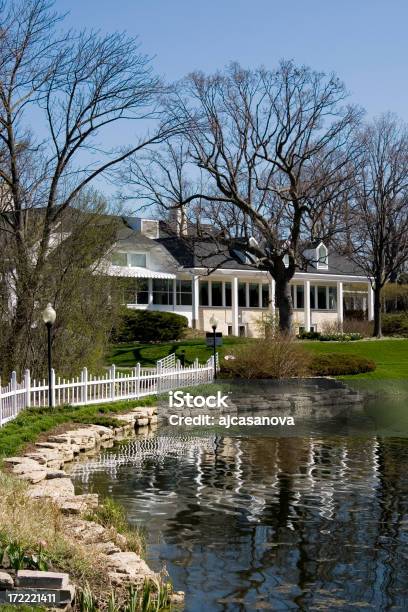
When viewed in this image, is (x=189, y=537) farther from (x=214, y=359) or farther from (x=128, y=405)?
(x=214, y=359)

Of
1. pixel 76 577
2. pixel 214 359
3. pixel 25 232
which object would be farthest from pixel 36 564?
pixel 214 359

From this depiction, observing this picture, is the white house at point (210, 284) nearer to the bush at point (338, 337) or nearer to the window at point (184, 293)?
the window at point (184, 293)

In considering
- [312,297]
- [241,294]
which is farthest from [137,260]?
[312,297]

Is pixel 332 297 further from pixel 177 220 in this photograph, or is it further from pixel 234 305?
pixel 177 220

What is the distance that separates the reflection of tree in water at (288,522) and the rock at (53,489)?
88cm

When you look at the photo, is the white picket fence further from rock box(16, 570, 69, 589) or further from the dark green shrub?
the dark green shrub

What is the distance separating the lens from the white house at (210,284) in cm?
4666

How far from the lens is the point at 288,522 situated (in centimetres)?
1047

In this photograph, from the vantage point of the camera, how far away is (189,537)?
973cm

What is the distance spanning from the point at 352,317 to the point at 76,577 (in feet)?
169

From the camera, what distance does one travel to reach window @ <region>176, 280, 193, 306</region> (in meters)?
47.9

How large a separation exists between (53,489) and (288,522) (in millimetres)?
3098

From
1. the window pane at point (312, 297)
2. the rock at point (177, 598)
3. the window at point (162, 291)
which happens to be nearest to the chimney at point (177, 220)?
the window at point (162, 291)

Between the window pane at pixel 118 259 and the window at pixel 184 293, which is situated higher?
the window pane at pixel 118 259
